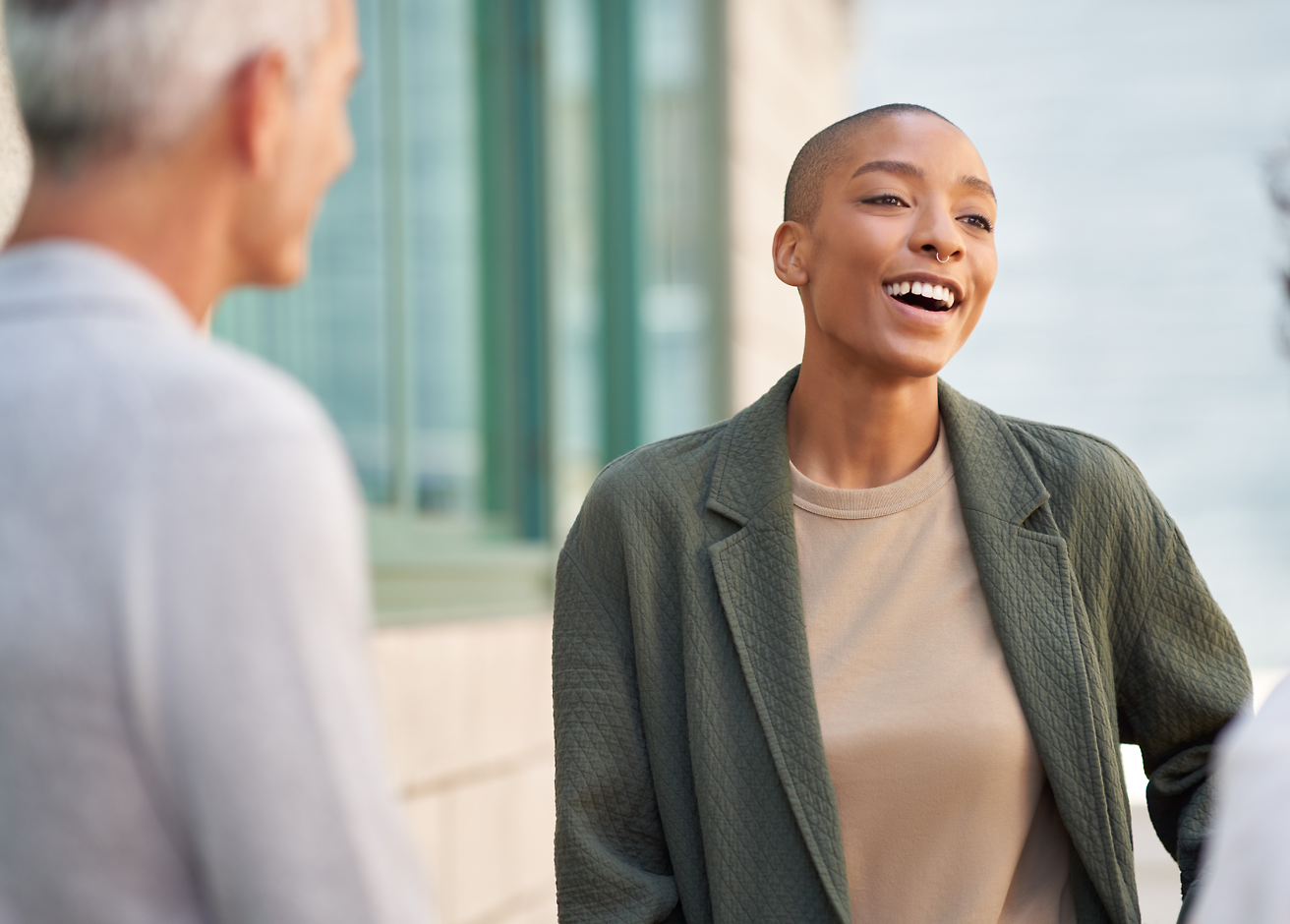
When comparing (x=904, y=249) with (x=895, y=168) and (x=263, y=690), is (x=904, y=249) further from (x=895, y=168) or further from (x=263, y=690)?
(x=263, y=690)

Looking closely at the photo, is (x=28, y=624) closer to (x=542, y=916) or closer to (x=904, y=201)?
(x=904, y=201)

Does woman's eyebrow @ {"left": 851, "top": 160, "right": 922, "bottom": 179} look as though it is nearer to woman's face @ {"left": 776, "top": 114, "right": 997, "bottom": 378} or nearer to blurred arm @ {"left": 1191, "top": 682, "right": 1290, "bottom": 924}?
woman's face @ {"left": 776, "top": 114, "right": 997, "bottom": 378}

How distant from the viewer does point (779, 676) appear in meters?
1.98

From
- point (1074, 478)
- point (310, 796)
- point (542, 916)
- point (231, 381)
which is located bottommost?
point (542, 916)

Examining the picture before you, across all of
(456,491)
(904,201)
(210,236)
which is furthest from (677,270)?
A: (210,236)

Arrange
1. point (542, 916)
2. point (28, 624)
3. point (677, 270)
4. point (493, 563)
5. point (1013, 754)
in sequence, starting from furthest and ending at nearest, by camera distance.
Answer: point (677, 270), point (542, 916), point (493, 563), point (1013, 754), point (28, 624)

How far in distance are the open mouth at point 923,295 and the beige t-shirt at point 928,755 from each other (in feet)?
1.11

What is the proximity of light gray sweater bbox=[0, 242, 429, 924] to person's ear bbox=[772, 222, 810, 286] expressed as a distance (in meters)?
1.28

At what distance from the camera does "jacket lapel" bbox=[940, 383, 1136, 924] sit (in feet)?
6.24

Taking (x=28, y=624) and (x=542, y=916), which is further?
(x=542, y=916)

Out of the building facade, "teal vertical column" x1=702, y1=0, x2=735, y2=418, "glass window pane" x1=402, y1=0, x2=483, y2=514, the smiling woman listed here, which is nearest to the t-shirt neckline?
the smiling woman

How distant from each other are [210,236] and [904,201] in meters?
1.17

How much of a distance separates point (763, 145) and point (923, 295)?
19.0ft

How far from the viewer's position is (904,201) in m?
2.09
